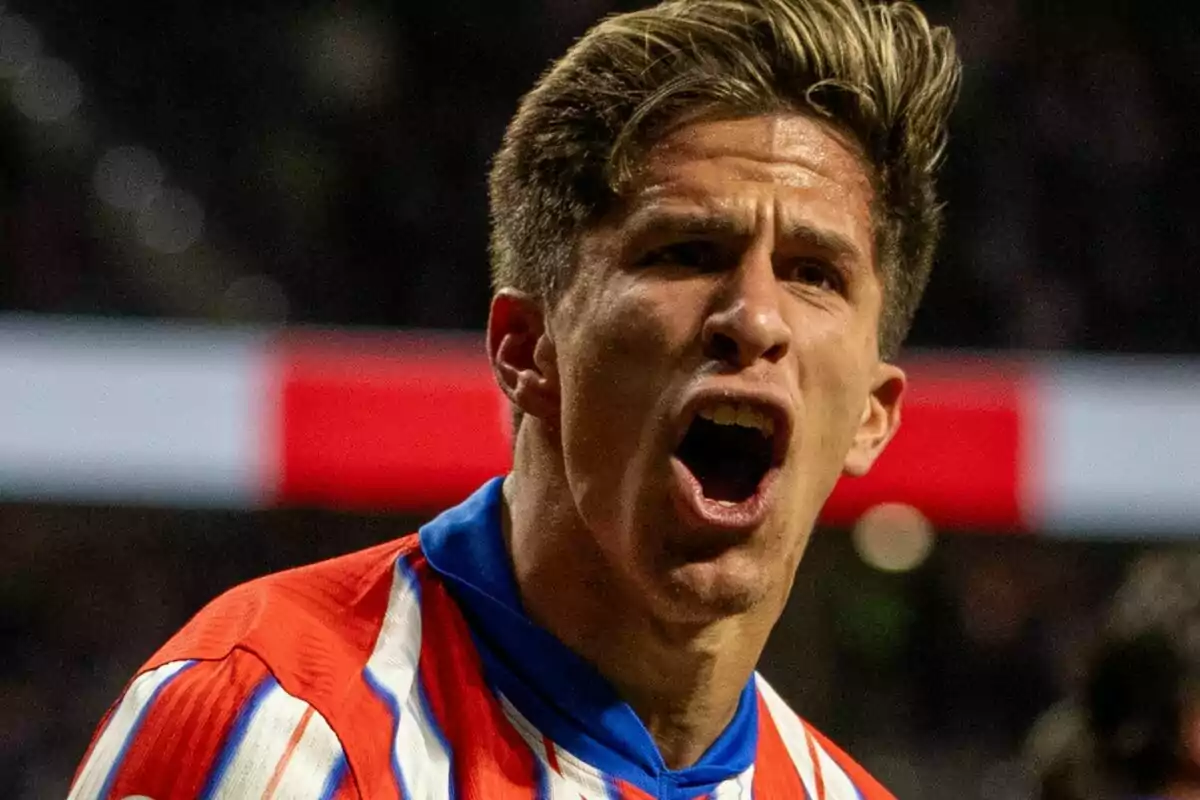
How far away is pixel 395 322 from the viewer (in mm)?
6039

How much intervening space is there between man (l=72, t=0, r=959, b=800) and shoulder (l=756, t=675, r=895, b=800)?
10 centimetres

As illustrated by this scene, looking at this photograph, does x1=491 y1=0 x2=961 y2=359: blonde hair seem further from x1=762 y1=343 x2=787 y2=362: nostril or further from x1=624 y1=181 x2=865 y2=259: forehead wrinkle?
x1=762 y1=343 x2=787 y2=362: nostril

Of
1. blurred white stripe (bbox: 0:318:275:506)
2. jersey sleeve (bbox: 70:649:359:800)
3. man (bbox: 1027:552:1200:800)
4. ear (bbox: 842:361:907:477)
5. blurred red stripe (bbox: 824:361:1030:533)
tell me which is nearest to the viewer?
jersey sleeve (bbox: 70:649:359:800)

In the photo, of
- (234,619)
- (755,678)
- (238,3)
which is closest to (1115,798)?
(755,678)

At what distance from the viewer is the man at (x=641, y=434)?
4.43 feet

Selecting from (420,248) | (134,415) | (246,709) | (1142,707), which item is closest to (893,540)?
(420,248)

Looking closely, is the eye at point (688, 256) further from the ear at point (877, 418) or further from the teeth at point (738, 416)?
the ear at point (877, 418)

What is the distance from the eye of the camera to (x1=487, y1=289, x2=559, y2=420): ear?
1462 mm

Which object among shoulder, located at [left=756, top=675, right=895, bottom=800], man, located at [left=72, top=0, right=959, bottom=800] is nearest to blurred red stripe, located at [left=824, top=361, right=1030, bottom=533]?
shoulder, located at [left=756, top=675, right=895, bottom=800]

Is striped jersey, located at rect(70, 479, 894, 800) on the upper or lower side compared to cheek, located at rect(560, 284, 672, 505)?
lower

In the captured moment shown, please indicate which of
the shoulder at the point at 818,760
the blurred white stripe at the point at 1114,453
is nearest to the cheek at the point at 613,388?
the shoulder at the point at 818,760

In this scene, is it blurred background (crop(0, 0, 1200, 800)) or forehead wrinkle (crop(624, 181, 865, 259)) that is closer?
forehead wrinkle (crop(624, 181, 865, 259))

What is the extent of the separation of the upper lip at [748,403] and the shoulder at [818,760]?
38 centimetres

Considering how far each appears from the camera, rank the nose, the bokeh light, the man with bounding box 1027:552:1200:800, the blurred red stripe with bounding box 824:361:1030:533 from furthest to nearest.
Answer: the bokeh light
the blurred red stripe with bounding box 824:361:1030:533
the man with bounding box 1027:552:1200:800
the nose
